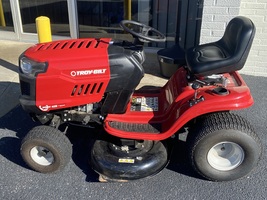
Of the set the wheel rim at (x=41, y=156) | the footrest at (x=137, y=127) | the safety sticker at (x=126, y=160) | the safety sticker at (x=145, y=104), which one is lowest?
the wheel rim at (x=41, y=156)

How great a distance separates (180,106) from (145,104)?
0.46m

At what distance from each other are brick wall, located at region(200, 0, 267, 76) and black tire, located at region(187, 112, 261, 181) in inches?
80.3

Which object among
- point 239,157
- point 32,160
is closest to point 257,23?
point 239,157

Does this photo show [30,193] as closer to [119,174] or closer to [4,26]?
[119,174]

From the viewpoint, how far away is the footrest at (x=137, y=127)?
8.51 ft

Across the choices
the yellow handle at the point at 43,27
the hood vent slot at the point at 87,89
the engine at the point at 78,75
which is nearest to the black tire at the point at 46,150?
the engine at the point at 78,75

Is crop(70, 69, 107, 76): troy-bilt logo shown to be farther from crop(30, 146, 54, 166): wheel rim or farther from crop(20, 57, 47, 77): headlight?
crop(30, 146, 54, 166): wheel rim

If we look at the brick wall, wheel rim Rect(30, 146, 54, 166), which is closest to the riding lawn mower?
wheel rim Rect(30, 146, 54, 166)

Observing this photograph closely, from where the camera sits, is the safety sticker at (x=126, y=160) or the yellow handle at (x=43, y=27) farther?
the yellow handle at (x=43, y=27)

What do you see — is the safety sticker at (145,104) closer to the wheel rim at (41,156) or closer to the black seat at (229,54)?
the black seat at (229,54)

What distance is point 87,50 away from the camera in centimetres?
256

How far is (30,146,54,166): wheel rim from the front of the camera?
8.61ft

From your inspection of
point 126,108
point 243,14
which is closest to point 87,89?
point 126,108

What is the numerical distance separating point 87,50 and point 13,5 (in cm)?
409
